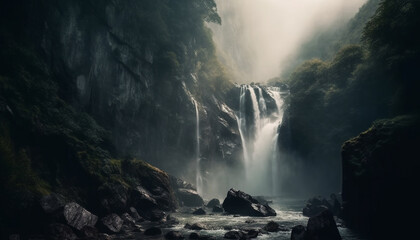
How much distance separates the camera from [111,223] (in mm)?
22500

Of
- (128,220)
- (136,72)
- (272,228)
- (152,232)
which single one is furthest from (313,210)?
(136,72)

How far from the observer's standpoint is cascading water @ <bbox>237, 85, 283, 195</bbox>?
211ft

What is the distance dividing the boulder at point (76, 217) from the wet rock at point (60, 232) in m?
0.68

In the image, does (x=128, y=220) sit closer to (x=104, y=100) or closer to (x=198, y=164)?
(x=104, y=100)

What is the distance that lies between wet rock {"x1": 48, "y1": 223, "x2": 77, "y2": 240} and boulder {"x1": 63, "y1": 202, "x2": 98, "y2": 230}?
0.68 m

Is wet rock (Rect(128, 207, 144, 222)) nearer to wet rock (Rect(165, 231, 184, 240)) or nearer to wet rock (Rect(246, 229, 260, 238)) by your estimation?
wet rock (Rect(165, 231, 184, 240))

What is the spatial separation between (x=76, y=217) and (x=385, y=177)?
22860 millimetres

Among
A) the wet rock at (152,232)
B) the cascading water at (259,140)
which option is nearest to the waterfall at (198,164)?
the cascading water at (259,140)

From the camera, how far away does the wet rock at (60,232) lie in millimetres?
17766

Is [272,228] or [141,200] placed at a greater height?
[141,200]

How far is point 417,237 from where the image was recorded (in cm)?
1630

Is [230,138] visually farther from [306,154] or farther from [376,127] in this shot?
[376,127]

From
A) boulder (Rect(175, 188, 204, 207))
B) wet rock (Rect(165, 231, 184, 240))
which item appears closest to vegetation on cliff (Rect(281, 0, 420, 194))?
wet rock (Rect(165, 231, 184, 240))

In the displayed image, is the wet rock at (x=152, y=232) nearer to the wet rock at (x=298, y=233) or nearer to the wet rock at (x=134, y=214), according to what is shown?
the wet rock at (x=134, y=214)
